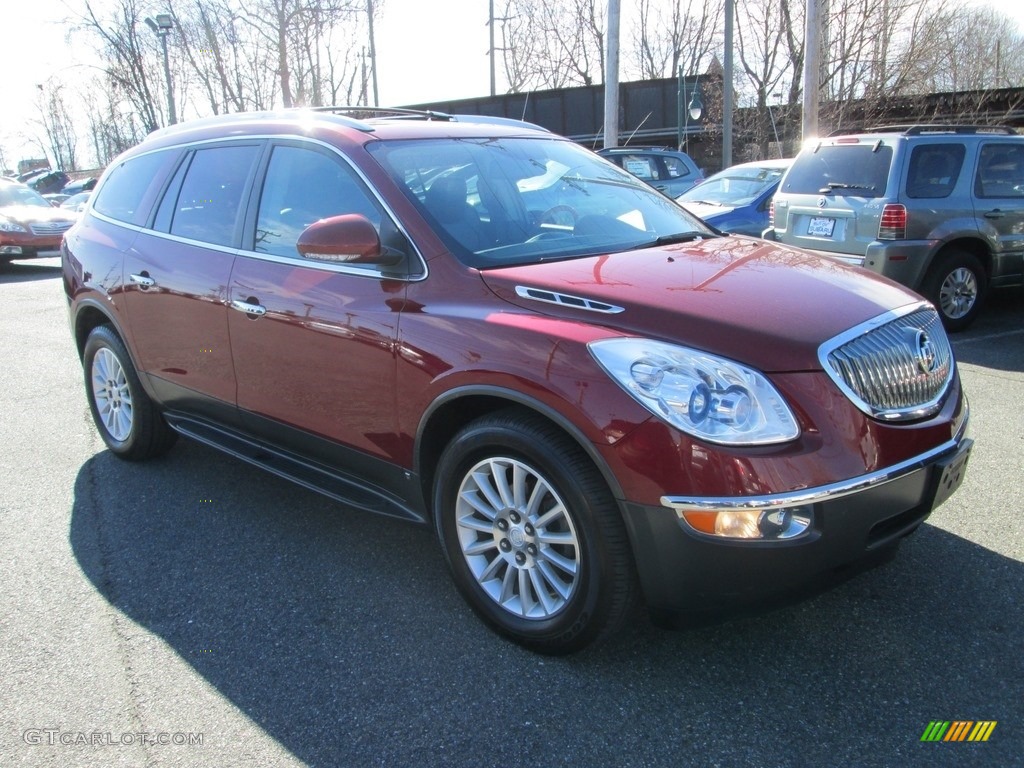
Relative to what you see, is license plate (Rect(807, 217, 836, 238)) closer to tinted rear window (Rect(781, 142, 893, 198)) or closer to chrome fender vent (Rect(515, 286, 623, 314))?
tinted rear window (Rect(781, 142, 893, 198))

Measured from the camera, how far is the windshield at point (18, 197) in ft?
57.2

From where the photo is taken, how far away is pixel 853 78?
28141 mm

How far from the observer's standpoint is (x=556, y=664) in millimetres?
2934

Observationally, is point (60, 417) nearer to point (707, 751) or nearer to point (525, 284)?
point (525, 284)

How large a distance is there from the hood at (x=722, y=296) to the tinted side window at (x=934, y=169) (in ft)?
16.1

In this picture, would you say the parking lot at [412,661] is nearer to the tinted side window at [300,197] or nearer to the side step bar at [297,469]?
the side step bar at [297,469]

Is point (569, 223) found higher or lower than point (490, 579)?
higher

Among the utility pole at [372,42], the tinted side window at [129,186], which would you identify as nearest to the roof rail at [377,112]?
the tinted side window at [129,186]

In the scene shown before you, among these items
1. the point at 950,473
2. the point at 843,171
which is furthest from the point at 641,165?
the point at 950,473

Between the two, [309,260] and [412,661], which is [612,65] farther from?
[412,661]

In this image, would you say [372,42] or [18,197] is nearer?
[18,197]

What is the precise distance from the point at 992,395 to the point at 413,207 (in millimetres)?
4400

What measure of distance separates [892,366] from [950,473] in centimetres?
39

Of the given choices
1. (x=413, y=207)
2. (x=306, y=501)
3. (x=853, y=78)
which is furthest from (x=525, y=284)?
(x=853, y=78)
